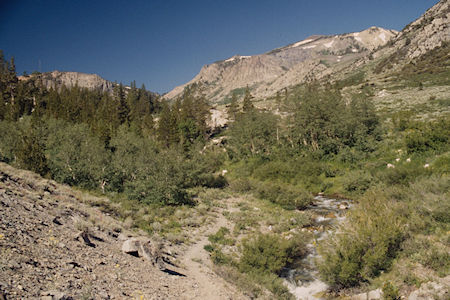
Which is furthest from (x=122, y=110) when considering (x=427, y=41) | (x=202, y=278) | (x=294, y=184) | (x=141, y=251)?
(x=427, y=41)

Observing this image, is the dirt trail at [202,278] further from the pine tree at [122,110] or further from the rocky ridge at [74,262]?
the pine tree at [122,110]

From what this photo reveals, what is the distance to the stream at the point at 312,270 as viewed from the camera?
12477 mm

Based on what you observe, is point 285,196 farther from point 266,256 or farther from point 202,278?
point 202,278

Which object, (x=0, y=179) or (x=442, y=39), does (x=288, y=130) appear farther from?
(x=442, y=39)

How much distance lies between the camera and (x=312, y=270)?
14.3m

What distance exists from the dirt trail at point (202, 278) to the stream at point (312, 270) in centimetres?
359

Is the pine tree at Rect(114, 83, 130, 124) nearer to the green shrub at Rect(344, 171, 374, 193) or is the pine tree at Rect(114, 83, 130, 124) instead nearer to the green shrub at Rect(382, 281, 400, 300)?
the green shrub at Rect(344, 171, 374, 193)

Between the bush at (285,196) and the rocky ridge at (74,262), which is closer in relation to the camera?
the rocky ridge at (74,262)

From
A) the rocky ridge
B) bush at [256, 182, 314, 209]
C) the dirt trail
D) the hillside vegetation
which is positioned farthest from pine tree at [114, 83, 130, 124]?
the dirt trail

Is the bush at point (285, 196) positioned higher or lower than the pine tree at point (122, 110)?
lower

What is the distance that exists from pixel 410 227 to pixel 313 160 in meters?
22.9

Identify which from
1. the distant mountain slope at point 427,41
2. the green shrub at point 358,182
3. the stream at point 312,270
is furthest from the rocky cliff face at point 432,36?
the stream at point 312,270

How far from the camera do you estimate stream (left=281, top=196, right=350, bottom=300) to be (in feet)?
40.9

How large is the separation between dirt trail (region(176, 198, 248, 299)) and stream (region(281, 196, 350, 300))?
11.8 ft
